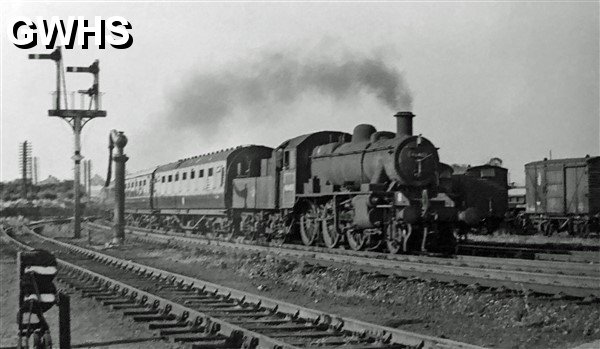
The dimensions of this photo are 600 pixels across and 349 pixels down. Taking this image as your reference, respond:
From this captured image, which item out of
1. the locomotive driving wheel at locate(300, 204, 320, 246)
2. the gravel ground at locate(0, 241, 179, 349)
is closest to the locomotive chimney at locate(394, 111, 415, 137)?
the locomotive driving wheel at locate(300, 204, 320, 246)

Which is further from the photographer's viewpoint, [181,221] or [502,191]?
[181,221]

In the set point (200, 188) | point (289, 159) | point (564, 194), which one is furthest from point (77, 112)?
point (564, 194)

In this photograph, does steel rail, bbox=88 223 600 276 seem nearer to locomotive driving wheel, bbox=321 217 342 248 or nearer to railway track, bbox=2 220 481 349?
locomotive driving wheel, bbox=321 217 342 248

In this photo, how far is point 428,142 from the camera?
633 inches

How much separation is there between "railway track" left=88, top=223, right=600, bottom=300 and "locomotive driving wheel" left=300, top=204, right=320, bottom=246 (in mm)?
1566

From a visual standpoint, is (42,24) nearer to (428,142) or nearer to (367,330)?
(367,330)

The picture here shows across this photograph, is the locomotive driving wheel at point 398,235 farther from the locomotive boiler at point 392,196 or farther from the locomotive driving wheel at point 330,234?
the locomotive driving wheel at point 330,234

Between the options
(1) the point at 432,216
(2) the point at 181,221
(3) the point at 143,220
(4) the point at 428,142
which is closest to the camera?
(1) the point at 432,216

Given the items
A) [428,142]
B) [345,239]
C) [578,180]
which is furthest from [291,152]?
[578,180]

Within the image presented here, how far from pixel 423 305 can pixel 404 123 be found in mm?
7373

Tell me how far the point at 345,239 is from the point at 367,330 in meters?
10.7

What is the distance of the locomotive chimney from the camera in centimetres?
1620

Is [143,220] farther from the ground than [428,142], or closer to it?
closer to it

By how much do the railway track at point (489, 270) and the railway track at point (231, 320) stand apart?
3.51 meters
